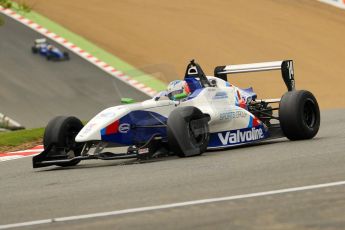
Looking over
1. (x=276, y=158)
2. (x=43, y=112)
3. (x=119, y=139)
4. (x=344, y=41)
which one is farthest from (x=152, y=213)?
(x=344, y=41)

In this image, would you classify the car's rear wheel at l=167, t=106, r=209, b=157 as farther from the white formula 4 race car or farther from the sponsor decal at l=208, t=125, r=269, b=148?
the sponsor decal at l=208, t=125, r=269, b=148

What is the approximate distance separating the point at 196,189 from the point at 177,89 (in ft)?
14.1

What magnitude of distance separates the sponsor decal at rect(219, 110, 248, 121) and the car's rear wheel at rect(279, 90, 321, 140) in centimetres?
49

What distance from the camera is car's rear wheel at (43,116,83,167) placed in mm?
12484

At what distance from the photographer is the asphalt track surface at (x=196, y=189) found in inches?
279

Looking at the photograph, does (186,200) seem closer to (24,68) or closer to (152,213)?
(152,213)

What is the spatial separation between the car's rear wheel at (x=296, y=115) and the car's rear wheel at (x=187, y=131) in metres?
1.19

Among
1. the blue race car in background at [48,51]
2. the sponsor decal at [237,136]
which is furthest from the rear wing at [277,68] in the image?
the blue race car in background at [48,51]

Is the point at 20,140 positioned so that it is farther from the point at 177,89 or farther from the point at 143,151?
the point at 143,151

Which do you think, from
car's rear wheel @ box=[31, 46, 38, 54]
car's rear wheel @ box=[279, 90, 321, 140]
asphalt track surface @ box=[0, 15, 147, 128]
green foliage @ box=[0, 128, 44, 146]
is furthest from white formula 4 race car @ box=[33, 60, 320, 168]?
car's rear wheel @ box=[31, 46, 38, 54]

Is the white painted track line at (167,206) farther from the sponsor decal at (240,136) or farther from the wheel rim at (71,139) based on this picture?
the wheel rim at (71,139)

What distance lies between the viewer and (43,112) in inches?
934

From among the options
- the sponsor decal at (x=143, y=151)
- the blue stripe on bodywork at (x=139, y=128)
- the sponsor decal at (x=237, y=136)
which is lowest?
the sponsor decal at (x=143, y=151)

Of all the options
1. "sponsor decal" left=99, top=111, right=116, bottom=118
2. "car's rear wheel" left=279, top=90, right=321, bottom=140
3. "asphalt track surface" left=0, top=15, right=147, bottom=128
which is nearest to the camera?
"sponsor decal" left=99, top=111, right=116, bottom=118
